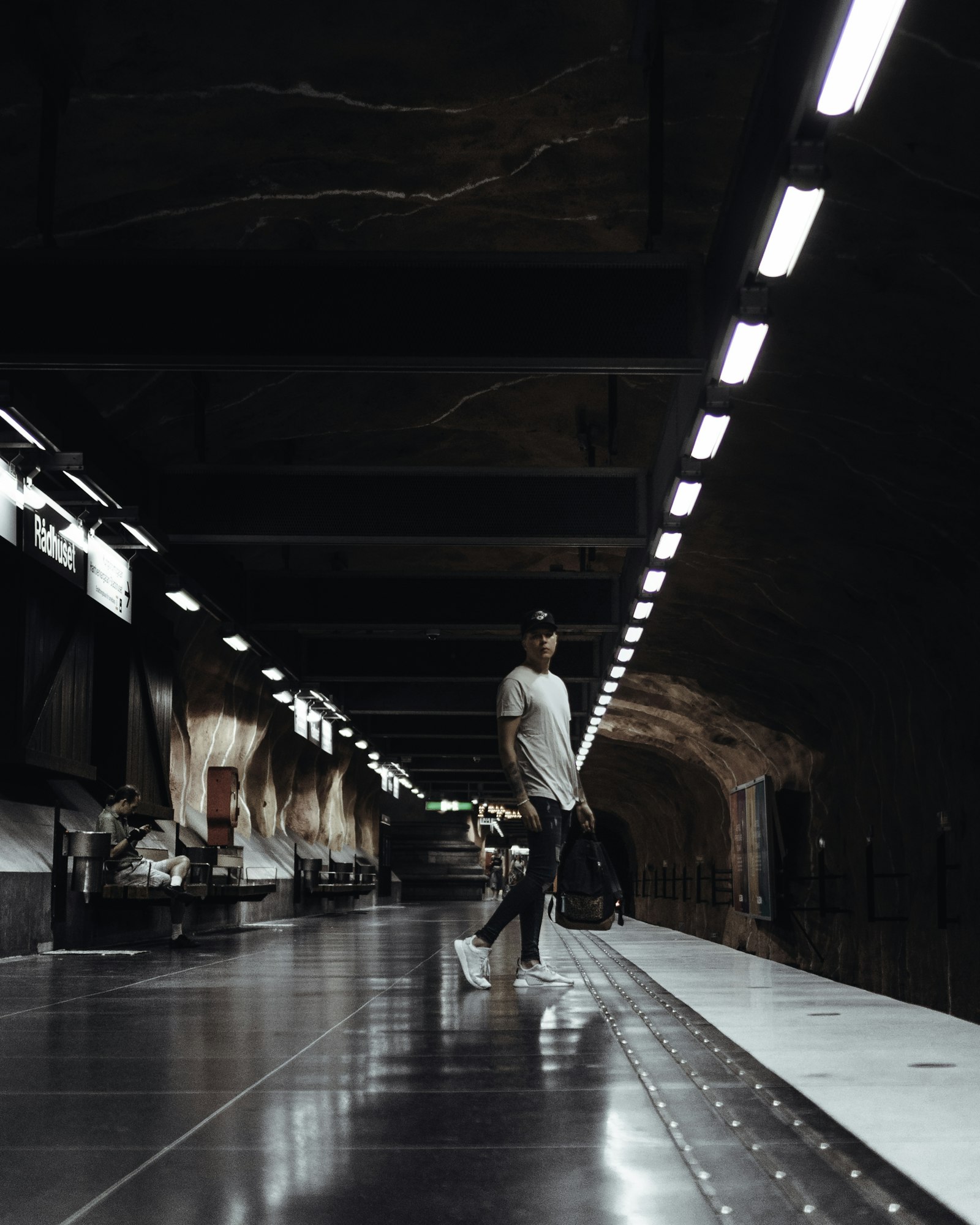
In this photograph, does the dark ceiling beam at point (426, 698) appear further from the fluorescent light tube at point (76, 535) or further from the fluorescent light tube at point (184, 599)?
the fluorescent light tube at point (76, 535)

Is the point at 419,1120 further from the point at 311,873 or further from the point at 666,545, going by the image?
the point at 311,873

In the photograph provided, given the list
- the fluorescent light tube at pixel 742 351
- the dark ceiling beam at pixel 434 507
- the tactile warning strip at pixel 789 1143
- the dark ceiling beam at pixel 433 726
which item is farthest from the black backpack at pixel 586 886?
the dark ceiling beam at pixel 433 726

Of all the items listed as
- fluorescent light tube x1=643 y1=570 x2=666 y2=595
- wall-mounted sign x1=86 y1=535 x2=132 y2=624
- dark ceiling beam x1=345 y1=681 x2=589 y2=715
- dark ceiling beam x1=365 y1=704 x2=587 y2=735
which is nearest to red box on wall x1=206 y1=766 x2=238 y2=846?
dark ceiling beam x1=345 y1=681 x2=589 y2=715

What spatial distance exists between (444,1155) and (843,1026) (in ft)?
11.3

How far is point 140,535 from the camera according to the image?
12.1m

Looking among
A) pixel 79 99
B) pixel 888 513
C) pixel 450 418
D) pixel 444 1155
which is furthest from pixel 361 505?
pixel 444 1155

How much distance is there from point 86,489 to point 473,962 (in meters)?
5.49

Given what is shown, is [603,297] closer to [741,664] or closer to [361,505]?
[361,505]

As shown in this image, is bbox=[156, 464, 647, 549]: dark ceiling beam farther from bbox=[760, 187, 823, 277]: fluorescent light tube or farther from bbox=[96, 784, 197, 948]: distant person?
bbox=[760, 187, 823, 277]: fluorescent light tube

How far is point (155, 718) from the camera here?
17.5 m

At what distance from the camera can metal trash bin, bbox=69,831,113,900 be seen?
42.5 ft

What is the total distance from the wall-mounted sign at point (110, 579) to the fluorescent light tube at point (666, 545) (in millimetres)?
5109

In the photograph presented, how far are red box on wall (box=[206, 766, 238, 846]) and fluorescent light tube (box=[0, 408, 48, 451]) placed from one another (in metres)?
11.3

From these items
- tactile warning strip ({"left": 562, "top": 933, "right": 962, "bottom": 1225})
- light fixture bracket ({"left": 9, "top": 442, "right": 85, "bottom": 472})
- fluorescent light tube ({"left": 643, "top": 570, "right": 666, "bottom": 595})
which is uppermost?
light fixture bracket ({"left": 9, "top": 442, "right": 85, "bottom": 472})
